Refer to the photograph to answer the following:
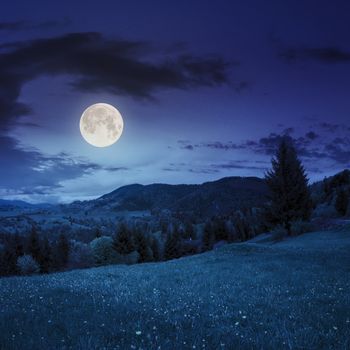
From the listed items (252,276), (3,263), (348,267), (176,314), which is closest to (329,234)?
(348,267)

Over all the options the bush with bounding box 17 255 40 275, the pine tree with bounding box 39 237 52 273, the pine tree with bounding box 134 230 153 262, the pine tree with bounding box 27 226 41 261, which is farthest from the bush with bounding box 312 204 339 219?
the pine tree with bounding box 27 226 41 261

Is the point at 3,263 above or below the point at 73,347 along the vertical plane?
below

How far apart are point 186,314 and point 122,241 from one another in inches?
2666

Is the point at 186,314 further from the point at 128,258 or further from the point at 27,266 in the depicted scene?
the point at 27,266

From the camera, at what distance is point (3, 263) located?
271ft

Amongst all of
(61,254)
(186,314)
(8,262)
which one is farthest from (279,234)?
(8,262)

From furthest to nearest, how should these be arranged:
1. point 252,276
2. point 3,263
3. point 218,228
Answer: point 218,228, point 3,263, point 252,276

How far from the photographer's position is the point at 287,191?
179ft

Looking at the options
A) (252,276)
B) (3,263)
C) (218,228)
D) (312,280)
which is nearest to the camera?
(312,280)

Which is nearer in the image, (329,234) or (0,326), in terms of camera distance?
(0,326)

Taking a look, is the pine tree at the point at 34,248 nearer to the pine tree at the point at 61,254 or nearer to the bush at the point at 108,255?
the pine tree at the point at 61,254

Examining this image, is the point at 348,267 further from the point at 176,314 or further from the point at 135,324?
the point at 135,324

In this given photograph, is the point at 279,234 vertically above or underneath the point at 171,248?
above

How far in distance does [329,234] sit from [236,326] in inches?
1697
